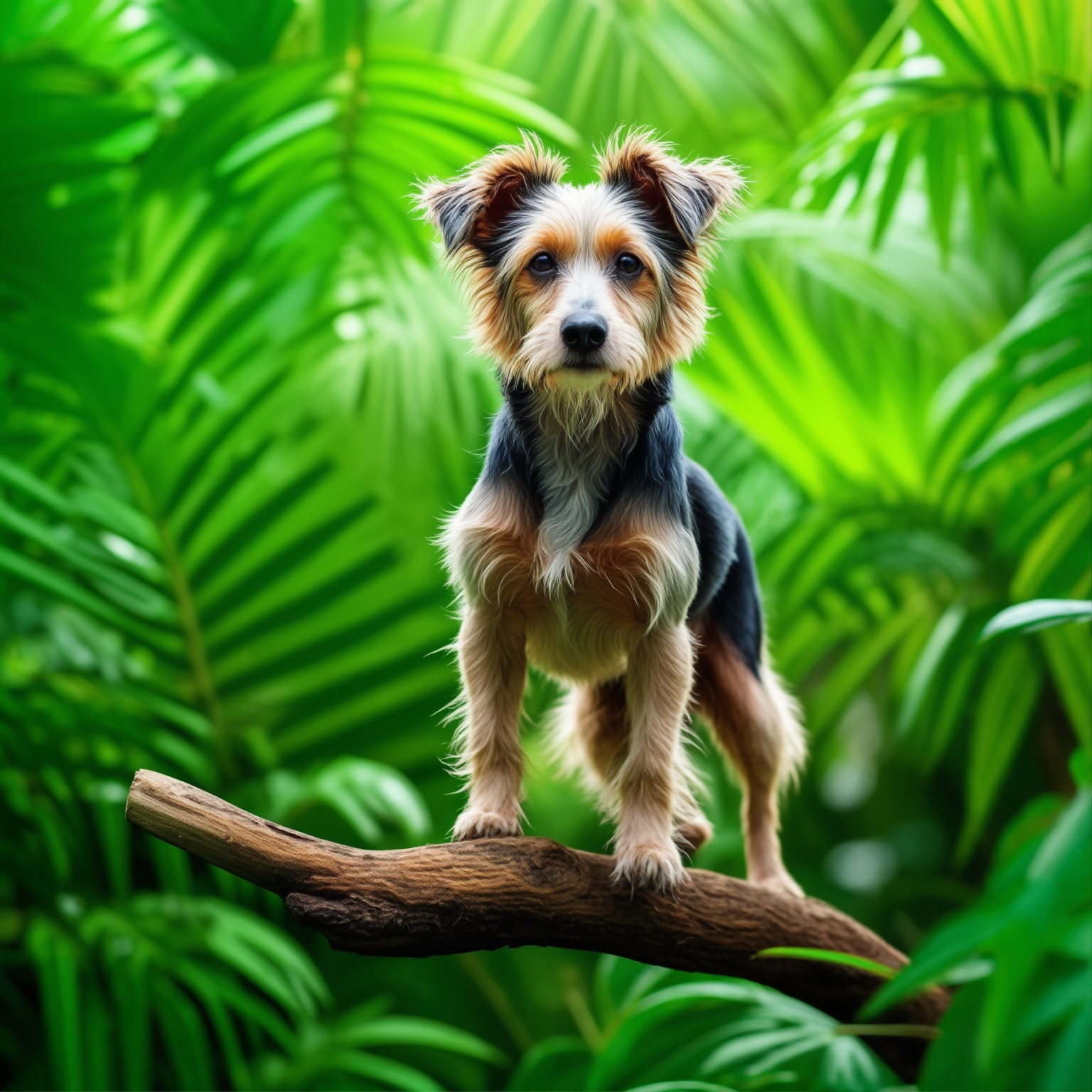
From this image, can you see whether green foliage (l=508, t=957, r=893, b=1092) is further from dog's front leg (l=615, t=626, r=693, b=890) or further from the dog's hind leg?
dog's front leg (l=615, t=626, r=693, b=890)

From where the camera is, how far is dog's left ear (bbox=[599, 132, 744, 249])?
4.97 ft

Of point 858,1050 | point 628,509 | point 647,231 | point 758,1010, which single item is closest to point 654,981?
point 758,1010

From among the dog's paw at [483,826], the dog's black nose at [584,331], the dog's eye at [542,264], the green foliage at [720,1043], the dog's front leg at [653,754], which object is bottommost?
the green foliage at [720,1043]

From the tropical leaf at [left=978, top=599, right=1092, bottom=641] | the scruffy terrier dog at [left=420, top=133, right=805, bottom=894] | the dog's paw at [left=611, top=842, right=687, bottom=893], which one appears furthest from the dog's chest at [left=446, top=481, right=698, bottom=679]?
the tropical leaf at [left=978, top=599, right=1092, bottom=641]

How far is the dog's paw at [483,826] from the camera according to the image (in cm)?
184

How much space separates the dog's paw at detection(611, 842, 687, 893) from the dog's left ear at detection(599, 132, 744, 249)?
0.94m

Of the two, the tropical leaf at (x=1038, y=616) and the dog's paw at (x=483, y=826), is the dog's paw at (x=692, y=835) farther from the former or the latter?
the tropical leaf at (x=1038, y=616)

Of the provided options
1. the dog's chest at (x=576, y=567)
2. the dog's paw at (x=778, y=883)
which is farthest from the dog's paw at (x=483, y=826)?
the dog's paw at (x=778, y=883)

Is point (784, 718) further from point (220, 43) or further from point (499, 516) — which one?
point (220, 43)

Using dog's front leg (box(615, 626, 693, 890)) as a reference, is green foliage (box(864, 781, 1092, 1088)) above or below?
below

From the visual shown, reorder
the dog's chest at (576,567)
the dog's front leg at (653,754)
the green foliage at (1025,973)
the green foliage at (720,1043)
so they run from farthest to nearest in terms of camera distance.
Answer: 1. the green foliage at (720,1043)
2. the dog's front leg at (653,754)
3. the dog's chest at (576,567)
4. the green foliage at (1025,973)

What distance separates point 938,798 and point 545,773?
11.7ft

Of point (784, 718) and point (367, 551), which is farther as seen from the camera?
point (367, 551)

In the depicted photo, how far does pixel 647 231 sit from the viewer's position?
1.55 m
